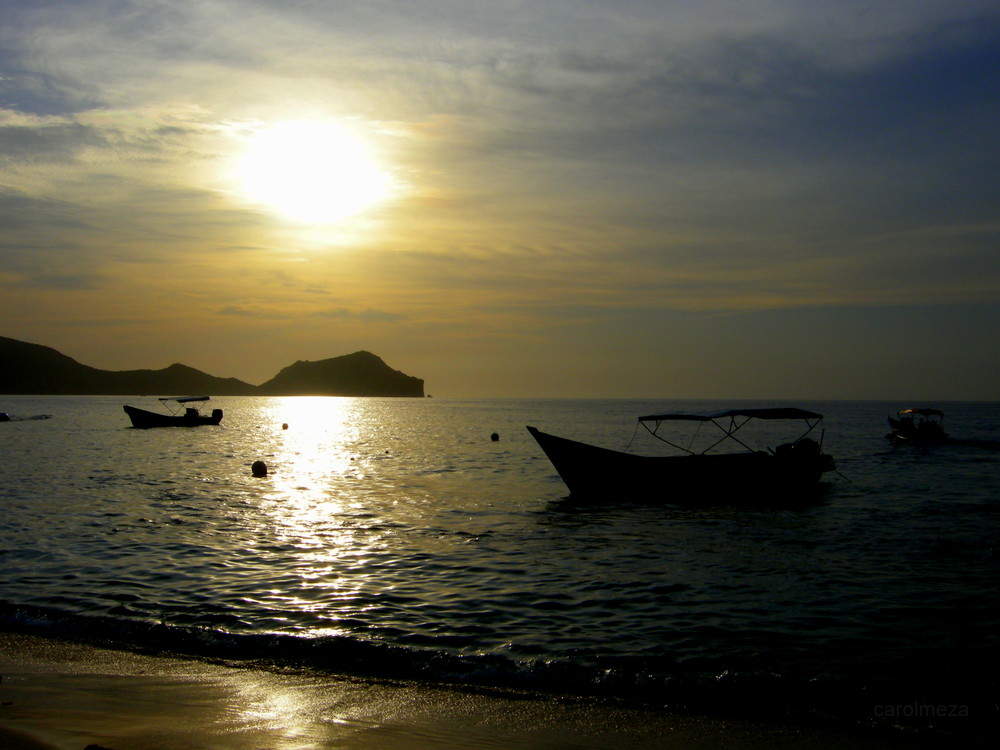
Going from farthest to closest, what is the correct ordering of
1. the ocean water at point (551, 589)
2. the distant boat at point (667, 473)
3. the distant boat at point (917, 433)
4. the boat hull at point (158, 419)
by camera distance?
the boat hull at point (158, 419) < the distant boat at point (917, 433) < the distant boat at point (667, 473) < the ocean water at point (551, 589)

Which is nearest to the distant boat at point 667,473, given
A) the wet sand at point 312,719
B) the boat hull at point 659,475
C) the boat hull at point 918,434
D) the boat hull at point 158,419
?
the boat hull at point 659,475

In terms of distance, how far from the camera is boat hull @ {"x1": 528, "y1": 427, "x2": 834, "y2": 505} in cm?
3014

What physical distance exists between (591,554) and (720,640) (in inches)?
294

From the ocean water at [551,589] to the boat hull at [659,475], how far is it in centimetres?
55

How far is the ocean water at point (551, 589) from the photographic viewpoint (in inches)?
398

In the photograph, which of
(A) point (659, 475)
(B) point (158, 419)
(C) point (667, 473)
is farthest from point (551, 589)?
(B) point (158, 419)

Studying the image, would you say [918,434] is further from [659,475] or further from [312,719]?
[312,719]

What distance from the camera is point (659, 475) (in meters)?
30.1

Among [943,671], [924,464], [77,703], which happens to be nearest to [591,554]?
[943,671]

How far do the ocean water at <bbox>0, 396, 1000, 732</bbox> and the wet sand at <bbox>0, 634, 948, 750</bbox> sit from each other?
741mm

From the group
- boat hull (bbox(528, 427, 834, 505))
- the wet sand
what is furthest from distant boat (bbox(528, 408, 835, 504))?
the wet sand

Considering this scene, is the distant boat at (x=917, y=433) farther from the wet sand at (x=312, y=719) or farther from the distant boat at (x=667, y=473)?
the wet sand at (x=312, y=719)

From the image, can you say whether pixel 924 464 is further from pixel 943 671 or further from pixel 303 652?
pixel 303 652

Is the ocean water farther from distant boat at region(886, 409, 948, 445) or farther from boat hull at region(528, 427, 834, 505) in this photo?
distant boat at region(886, 409, 948, 445)
